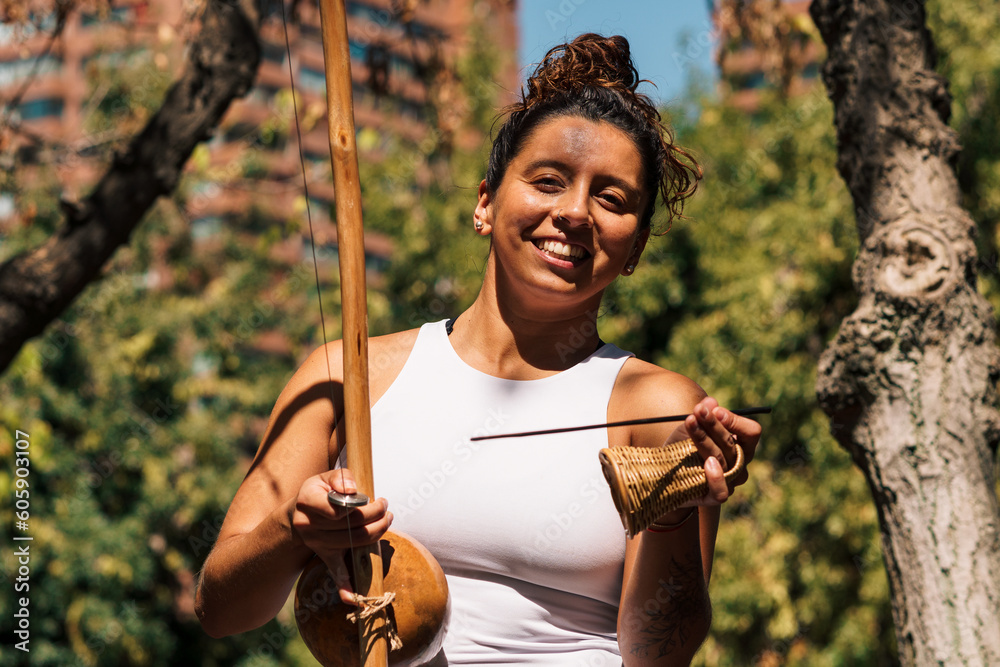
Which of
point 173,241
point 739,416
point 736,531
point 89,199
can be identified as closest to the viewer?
point 739,416

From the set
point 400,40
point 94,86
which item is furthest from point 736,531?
point 94,86

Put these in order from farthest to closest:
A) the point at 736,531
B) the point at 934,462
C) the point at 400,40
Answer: the point at 736,531 < the point at 400,40 < the point at 934,462

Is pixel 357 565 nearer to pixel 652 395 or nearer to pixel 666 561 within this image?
pixel 666 561

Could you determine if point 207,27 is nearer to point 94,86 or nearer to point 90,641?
point 94,86

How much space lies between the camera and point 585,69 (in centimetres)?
259

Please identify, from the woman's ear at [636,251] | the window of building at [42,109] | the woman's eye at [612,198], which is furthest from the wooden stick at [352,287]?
the window of building at [42,109]

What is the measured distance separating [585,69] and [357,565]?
4.21ft

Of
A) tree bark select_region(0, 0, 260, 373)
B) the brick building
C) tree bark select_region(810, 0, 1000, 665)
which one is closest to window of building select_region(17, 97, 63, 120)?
the brick building

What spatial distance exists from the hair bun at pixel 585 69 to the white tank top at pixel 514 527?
745mm

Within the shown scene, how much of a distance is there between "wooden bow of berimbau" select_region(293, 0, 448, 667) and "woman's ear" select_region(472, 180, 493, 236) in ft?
1.76

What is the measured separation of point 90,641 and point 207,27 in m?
11.8

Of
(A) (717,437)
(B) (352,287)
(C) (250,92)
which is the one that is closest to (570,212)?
(B) (352,287)

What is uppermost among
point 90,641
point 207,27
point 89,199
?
point 207,27

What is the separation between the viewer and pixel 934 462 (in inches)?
123
